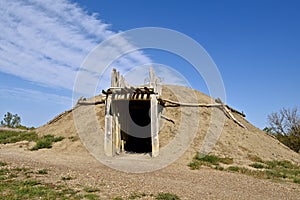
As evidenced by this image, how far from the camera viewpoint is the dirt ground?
7.25m

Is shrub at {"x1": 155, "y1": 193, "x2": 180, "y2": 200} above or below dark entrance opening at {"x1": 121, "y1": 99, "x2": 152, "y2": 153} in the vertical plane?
below

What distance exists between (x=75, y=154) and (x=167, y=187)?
7247 millimetres

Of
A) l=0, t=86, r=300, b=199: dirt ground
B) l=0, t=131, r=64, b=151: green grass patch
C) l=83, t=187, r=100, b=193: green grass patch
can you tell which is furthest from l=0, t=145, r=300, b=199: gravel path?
l=0, t=131, r=64, b=151: green grass patch

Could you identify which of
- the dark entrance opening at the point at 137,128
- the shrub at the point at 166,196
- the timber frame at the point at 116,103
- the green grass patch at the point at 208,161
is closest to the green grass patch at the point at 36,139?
the timber frame at the point at 116,103

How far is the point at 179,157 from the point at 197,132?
3421mm

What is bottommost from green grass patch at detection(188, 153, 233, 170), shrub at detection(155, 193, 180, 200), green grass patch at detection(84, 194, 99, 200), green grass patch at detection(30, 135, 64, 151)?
shrub at detection(155, 193, 180, 200)

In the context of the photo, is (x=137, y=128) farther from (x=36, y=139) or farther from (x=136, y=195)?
(x=136, y=195)

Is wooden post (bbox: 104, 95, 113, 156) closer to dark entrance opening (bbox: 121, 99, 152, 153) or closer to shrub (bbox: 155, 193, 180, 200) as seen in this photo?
dark entrance opening (bbox: 121, 99, 152, 153)

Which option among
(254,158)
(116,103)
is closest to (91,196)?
(116,103)

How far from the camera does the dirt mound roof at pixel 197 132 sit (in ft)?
47.3

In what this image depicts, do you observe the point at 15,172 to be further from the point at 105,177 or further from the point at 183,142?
the point at 183,142

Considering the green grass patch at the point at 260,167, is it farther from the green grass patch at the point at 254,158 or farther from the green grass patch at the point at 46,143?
the green grass patch at the point at 46,143

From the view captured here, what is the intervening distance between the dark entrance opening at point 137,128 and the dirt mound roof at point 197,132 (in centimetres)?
150

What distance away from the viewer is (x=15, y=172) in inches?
316
